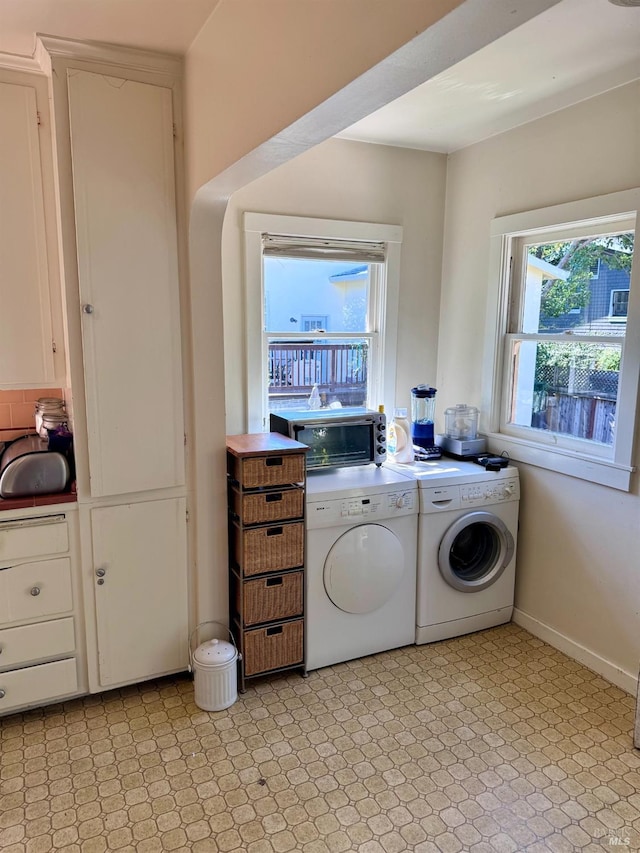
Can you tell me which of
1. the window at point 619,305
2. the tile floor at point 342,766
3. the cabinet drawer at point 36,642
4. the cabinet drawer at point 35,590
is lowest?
the tile floor at point 342,766

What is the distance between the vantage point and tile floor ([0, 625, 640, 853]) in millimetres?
1913

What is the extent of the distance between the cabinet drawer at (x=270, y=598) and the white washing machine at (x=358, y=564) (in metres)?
0.07

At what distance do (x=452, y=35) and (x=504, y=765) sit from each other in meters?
2.33

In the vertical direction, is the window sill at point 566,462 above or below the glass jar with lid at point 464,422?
below

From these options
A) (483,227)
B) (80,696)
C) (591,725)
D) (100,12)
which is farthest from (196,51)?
(591,725)

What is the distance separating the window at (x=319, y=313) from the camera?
3.14m

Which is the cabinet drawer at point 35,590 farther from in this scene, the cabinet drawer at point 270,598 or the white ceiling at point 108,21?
the white ceiling at point 108,21

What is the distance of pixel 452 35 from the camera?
1069 mm

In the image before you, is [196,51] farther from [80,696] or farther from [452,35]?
[80,696]

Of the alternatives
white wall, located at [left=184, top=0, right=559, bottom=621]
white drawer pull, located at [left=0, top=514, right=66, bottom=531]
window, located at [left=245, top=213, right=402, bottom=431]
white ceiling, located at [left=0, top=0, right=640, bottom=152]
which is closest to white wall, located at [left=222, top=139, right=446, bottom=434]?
window, located at [left=245, top=213, right=402, bottom=431]

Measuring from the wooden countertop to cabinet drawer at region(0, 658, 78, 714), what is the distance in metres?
1.10

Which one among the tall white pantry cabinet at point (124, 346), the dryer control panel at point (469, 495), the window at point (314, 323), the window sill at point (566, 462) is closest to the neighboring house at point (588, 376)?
the window sill at point (566, 462)

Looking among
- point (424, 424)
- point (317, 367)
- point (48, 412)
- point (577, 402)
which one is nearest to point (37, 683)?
point (48, 412)

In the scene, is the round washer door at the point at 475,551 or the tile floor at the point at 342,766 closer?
the tile floor at the point at 342,766
